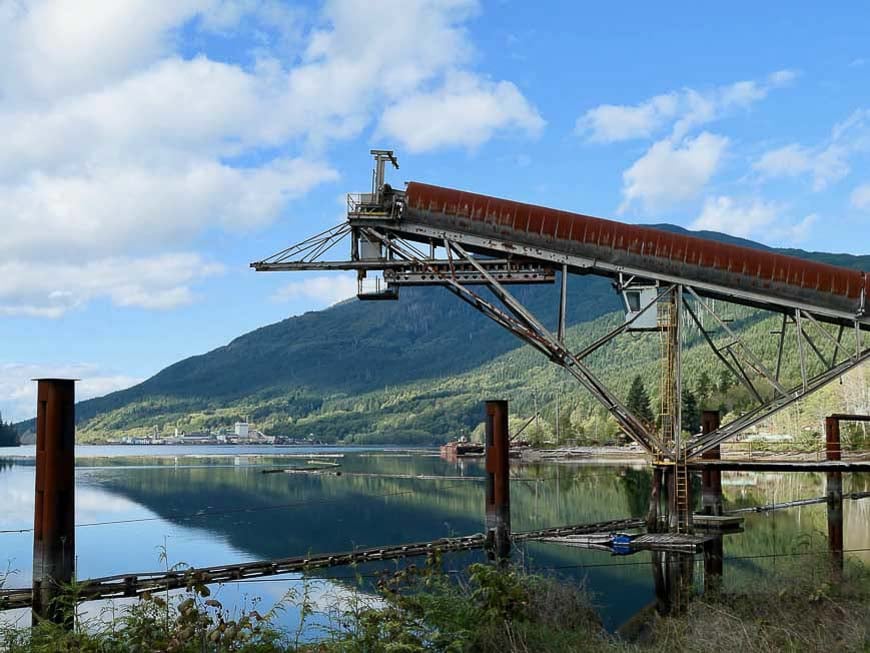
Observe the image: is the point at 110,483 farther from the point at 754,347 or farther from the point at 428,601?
the point at 754,347

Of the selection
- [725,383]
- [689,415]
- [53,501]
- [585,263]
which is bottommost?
[689,415]

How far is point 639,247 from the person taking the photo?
28141mm

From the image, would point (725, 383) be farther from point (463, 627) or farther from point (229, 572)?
point (463, 627)

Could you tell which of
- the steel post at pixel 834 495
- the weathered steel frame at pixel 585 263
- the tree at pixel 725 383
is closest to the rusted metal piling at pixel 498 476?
the weathered steel frame at pixel 585 263

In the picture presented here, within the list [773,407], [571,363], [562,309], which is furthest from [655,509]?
[562,309]

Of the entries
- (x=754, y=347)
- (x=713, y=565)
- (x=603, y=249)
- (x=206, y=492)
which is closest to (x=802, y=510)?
(x=713, y=565)

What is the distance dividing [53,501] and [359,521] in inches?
1617

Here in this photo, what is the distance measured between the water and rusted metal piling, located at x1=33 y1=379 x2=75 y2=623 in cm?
233

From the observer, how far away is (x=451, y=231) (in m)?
27.8

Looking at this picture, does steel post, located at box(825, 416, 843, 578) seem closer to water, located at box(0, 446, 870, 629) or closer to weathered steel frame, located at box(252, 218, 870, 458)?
water, located at box(0, 446, 870, 629)

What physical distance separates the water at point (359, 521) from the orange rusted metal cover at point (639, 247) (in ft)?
28.6

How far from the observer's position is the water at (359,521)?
1236 inches

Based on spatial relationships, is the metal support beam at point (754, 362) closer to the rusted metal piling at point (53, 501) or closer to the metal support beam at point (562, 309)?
the metal support beam at point (562, 309)

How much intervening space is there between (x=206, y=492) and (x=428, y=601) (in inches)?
3011
